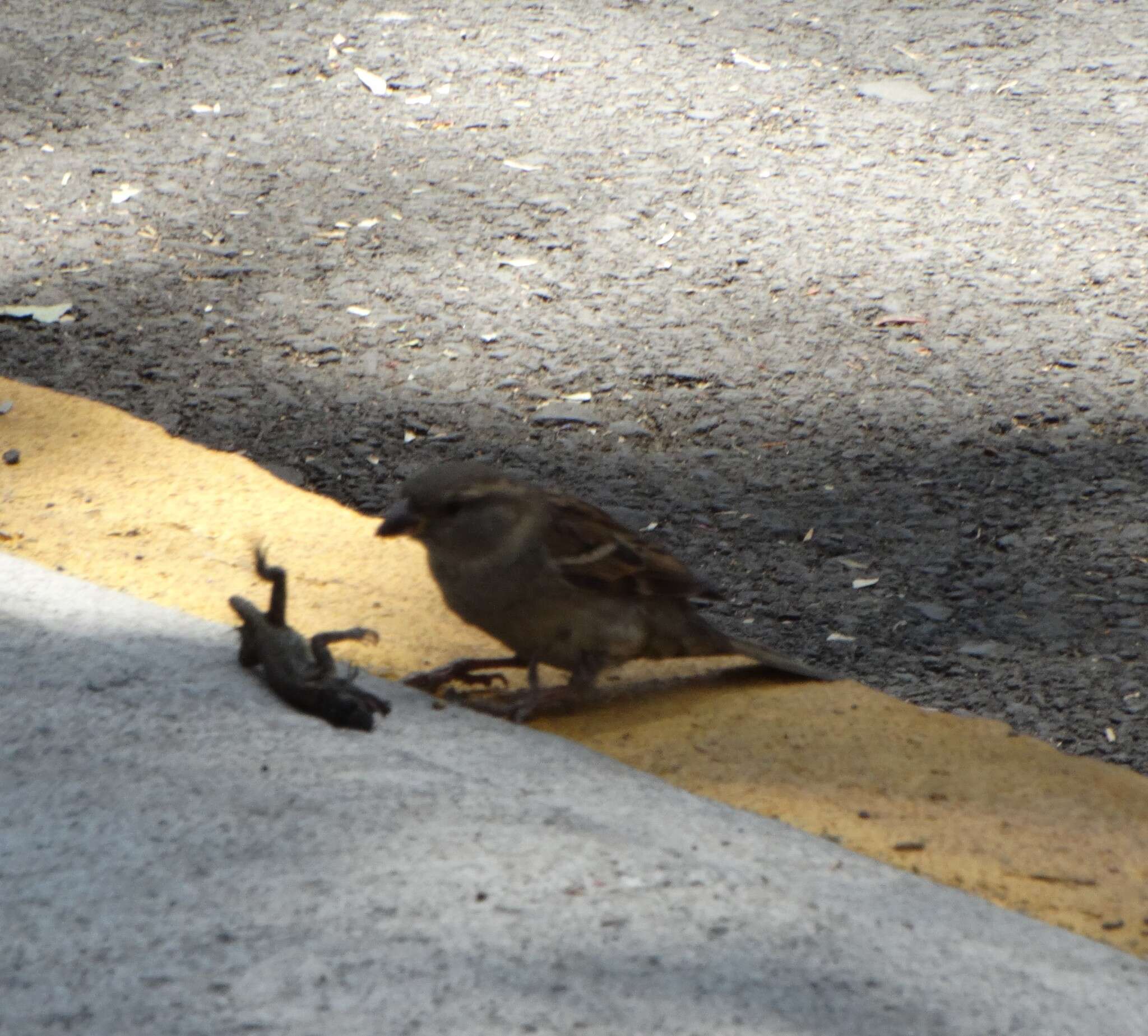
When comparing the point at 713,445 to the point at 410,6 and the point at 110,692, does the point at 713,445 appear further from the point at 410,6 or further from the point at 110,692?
the point at 410,6

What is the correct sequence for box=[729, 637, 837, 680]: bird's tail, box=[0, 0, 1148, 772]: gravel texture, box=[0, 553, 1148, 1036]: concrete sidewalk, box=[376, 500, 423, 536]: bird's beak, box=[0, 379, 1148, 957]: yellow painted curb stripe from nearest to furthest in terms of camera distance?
box=[0, 553, 1148, 1036]: concrete sidewalk → box=[0, 379, 1148, 957]: yellow painted curb stripe → box=[376, 500, 423, 536]: bird's beak → box=[729, 637, 837, 680]: bird's tail → box=[0, 0, 1148, 772]: gravel texture

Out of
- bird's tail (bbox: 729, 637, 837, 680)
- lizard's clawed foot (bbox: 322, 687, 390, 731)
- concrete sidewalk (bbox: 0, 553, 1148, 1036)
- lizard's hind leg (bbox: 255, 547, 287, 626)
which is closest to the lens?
concrete sidewalk (bbox: 0, 553, 1148, 1036)

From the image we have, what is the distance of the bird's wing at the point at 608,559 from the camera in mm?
3572

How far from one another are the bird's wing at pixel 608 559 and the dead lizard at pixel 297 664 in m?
0.55

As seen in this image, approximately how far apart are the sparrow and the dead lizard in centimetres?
30

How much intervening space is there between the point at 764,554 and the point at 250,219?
358 centimetres

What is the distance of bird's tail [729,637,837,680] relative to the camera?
12.3ft

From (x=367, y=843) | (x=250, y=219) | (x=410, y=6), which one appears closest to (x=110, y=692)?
(x=367, y=843)

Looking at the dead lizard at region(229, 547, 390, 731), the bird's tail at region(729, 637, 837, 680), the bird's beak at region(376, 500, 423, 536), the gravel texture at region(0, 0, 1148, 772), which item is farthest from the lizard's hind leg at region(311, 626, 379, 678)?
the gravel texture at region(0, 0, 1148, 772)

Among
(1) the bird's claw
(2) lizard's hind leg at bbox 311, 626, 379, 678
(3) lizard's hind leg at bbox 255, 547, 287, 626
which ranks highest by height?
(3) lizard's hind leg at bbox 255, 547, 287, 626

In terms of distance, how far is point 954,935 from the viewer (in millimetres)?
2488

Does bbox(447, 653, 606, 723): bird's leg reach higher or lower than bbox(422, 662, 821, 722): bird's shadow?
higher

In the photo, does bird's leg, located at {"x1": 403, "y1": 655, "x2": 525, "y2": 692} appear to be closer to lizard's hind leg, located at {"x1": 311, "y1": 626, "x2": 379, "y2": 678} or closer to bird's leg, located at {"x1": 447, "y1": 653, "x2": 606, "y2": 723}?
bird's leg, located at {"x1": 447, "y1": 653, "x2": 606, "y2": 723}

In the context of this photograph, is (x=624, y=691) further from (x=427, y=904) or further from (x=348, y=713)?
(x=427, y=904)
